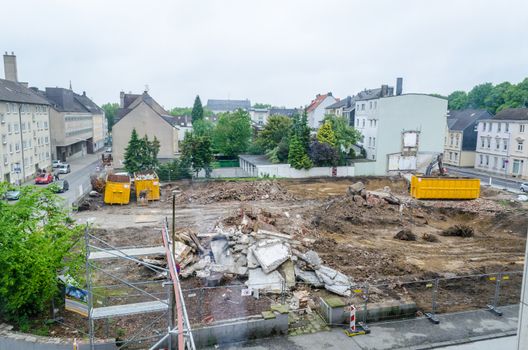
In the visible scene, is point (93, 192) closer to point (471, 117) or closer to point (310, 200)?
point (310, 200)

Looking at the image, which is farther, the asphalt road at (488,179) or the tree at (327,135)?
the tree at (327,135)

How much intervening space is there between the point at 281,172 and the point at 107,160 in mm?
26162

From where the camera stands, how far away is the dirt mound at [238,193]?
32.6 metres

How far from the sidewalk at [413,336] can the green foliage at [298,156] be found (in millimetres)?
31537

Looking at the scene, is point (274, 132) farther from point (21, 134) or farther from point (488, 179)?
point (21, 134)

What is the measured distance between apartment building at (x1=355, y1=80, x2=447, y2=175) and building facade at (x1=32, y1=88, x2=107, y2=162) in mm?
44828

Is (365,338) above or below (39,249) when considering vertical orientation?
below

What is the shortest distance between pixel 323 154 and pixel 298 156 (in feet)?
9.97

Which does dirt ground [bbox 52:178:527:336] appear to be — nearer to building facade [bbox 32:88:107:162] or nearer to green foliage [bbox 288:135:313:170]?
green foliage [bbox 288:135:313:170]

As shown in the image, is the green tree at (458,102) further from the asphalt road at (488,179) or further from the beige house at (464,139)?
the asphalt road at (488,179)

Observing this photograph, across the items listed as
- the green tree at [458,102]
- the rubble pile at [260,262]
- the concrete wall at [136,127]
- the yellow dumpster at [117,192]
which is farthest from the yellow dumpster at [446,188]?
the green tree at [458,102]

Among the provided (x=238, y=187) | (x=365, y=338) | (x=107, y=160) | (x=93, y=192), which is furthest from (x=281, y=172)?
(x=365, y=338)

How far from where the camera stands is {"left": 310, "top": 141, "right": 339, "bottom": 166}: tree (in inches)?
1783

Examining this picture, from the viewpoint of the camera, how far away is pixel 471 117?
60469 millimetres
